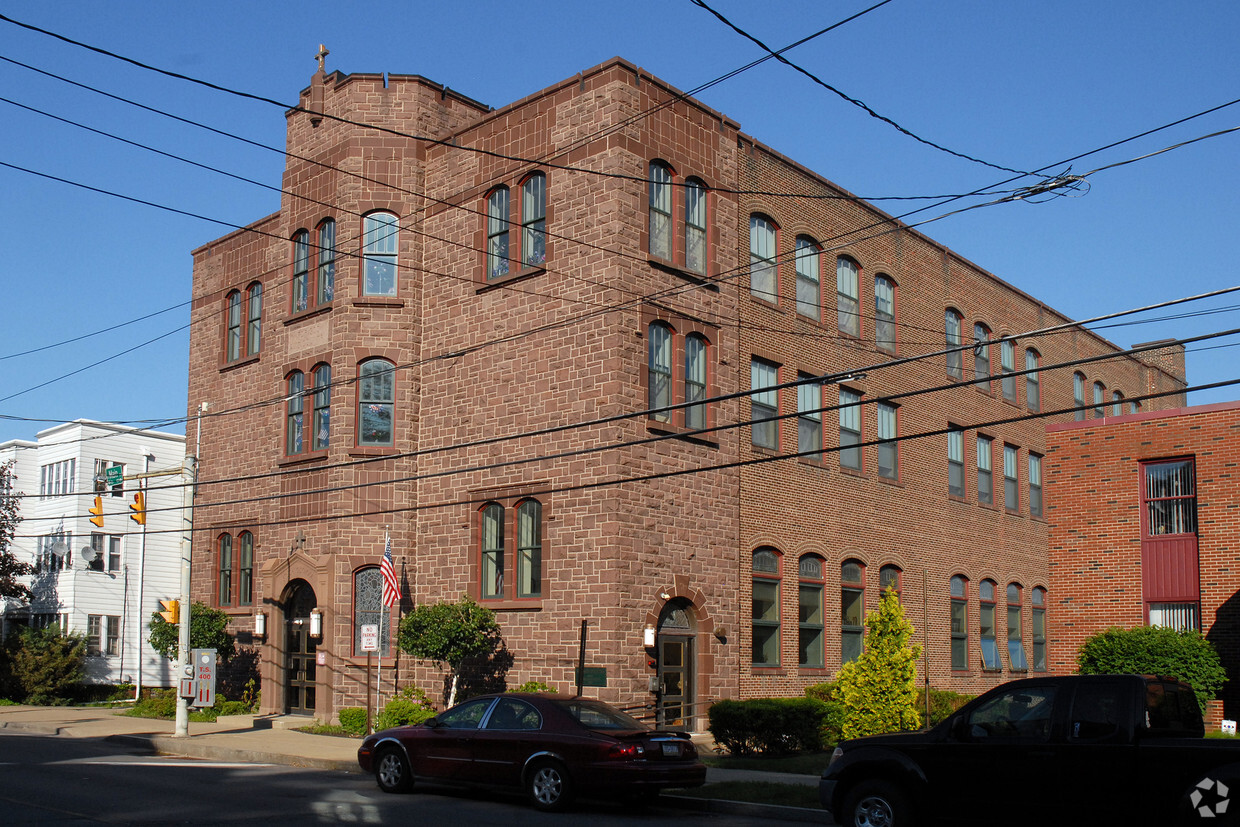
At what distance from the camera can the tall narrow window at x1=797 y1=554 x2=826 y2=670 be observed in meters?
28.0

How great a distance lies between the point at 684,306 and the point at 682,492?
3.85 metres

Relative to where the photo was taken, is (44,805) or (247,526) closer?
(44,805)

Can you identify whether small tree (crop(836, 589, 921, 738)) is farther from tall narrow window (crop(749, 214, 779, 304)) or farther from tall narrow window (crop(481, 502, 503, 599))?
tall narrow window (crop(749, 214, 779, 304))

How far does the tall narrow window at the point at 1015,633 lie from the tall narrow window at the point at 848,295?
1092 cm

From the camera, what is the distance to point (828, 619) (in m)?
28.5

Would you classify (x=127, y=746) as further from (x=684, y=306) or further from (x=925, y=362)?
(x=925, y=362)

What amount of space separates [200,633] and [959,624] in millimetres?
20086

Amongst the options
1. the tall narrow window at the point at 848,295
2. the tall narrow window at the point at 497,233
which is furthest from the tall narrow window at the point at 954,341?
the tall narrow window at the point at 497,233

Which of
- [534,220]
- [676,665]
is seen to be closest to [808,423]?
[676,665]

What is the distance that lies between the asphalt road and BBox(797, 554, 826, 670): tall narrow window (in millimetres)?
12222

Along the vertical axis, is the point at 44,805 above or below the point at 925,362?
below

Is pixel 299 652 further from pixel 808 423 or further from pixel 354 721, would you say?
pixel 808 423

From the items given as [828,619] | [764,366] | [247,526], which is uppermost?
[764,366]

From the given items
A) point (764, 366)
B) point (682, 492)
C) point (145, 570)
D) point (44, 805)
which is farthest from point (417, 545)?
point (145, 570)
